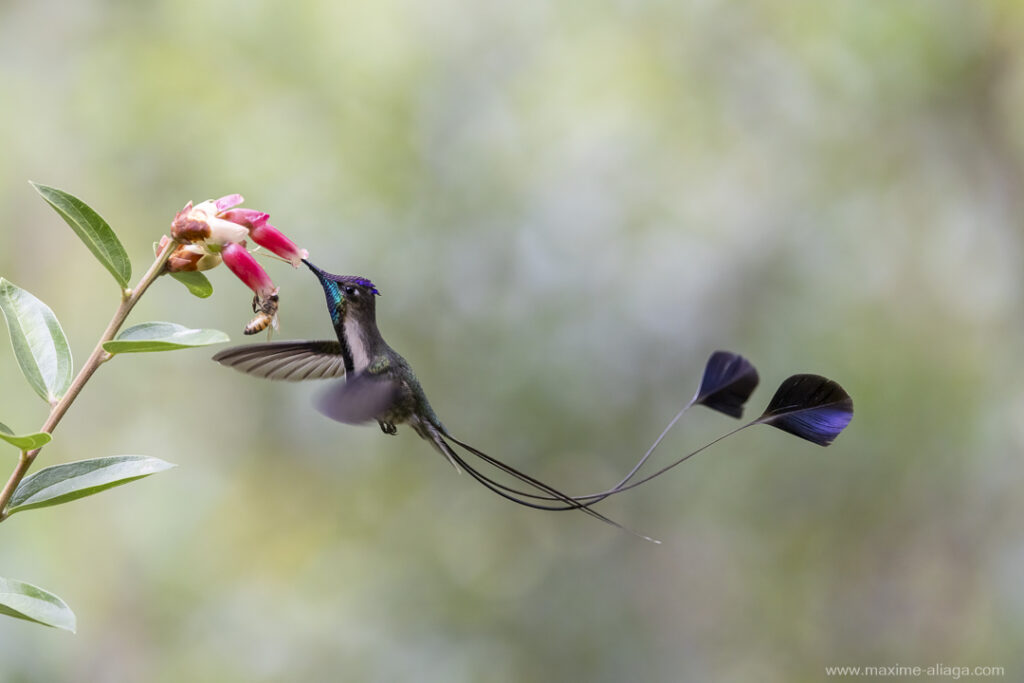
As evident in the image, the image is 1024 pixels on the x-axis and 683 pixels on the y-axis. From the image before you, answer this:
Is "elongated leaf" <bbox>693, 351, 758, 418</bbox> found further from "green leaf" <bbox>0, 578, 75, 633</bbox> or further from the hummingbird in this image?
"green leaf" <bbox>0, 578, 75, 633</bbox>

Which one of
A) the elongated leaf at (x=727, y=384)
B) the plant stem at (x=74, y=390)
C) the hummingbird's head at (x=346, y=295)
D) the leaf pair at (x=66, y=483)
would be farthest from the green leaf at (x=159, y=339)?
the elongated leaf at (x=727, y=384)

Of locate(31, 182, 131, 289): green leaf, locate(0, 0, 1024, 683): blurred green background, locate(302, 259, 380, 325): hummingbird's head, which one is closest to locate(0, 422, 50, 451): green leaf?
locate(31, 182, 131, 289): green leaf

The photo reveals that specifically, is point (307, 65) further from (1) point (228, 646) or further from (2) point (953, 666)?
(2) point (953, 666)

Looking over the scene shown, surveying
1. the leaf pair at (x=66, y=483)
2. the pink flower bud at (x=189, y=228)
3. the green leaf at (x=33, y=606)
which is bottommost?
the green leaf at (x=33, y=606)

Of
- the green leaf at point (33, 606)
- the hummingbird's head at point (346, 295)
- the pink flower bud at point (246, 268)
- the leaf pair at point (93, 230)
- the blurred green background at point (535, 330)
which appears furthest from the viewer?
the blurred green background at point (535, 330)

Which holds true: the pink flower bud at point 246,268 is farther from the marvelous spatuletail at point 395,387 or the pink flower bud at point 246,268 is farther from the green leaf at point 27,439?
the green leaf at point 27,439

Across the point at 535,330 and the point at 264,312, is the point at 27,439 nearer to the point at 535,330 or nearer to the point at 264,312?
the point at 264,312
